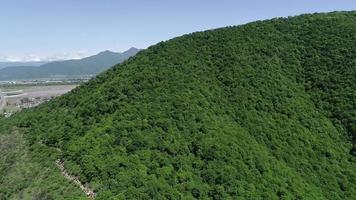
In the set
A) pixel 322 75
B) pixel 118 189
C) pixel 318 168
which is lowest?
pixel 318 168

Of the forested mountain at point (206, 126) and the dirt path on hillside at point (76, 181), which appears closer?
the dirt path on hillside at point (76, 181)

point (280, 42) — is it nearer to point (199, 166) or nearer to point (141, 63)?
point (141, 63)

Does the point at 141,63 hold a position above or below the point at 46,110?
above

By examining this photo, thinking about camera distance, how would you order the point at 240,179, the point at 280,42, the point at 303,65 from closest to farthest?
the point at 240,179 → the point at 303,65 → the point at 280,42

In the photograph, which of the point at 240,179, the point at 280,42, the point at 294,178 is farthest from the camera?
the point at 280,42

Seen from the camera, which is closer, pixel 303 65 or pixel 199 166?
pixel 199 166

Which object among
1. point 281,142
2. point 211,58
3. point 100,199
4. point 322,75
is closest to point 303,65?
point 322,75
